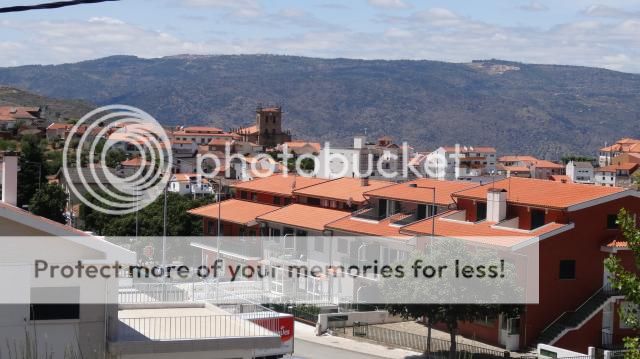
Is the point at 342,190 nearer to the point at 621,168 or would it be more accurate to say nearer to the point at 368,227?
the point at 368,227

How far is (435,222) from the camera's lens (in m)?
39.0

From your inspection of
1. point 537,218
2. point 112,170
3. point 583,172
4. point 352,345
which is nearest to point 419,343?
point 352,345

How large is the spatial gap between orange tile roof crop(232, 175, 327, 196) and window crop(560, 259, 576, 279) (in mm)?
20954

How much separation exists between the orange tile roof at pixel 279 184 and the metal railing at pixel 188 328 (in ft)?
115

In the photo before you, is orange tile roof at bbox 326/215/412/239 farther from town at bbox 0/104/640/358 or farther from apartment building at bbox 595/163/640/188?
apartment building at bbox 595/163/640/188

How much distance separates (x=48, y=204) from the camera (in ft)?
202

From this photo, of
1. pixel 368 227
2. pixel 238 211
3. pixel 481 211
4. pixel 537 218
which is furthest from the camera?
pixel 238 211

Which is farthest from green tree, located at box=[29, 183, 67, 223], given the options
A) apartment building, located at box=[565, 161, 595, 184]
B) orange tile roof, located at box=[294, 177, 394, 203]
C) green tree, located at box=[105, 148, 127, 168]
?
apartment building, located at box=[565, 161, 595, 184]

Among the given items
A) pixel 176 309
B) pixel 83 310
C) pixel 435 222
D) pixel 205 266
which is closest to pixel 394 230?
pixel 435 222

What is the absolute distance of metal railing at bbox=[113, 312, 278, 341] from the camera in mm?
15641

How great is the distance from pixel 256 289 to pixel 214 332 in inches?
1016

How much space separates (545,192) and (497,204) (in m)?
2.06

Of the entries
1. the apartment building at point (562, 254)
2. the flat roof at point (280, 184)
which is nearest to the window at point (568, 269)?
the apartment building at point (562, 254)

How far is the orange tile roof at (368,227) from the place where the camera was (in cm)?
4016
